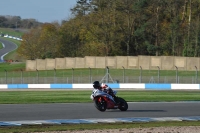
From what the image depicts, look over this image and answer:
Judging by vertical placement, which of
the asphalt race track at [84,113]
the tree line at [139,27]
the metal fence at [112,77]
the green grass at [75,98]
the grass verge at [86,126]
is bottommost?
the grass verge at [86,126]

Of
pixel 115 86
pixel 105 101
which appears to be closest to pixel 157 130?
pixel 105 101

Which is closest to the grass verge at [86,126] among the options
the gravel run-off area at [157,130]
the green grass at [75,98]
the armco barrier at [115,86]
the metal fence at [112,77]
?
the gravel run-off area at [157,130]

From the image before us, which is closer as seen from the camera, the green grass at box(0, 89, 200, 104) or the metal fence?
the green grass at box(0, 89, 200, 104)

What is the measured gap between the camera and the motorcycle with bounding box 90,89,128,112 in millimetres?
21141

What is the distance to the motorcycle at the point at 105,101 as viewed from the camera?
21.1 m

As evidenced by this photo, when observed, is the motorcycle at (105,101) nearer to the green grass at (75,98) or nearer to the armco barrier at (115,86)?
the green grass at (75,98)

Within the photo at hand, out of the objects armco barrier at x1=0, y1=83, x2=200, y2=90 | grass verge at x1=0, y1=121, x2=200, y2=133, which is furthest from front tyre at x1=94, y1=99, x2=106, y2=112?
armco barrier at x1=0, y1=83, x2=200, y2=90

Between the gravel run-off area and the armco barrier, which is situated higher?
the armco barrier

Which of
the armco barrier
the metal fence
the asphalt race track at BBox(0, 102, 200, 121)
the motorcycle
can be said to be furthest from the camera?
the metal fence

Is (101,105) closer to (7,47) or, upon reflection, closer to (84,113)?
(84,113)

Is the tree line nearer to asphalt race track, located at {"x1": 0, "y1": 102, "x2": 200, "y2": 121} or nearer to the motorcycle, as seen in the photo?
asphalt race track, located at {"x1": 0, "y1": 102, "x2": 200, "y2": 121}

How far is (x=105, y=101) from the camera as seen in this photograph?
70.5 ft

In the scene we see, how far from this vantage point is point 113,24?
81.9m

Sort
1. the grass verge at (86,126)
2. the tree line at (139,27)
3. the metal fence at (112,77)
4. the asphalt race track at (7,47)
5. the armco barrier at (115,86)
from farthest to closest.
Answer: the asphalt race track at (7,47)
the tree line at (139,27)
the metal fence at (112,77)
the armco barrier at (115,86)
the grass verge at (86,126)
